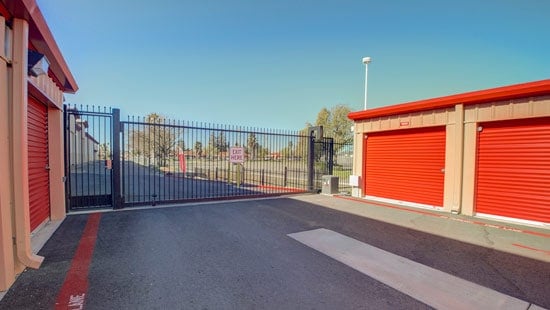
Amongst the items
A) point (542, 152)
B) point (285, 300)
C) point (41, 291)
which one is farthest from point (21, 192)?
point (542, 152)

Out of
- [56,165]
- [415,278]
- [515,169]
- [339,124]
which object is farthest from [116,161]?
[339,124]

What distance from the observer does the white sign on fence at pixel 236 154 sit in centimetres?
930

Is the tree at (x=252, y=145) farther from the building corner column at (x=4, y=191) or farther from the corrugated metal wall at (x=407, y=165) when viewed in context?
the building corner column at (x=4, y=191)

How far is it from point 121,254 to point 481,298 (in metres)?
5.13

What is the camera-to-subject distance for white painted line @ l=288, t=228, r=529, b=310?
10.1ft

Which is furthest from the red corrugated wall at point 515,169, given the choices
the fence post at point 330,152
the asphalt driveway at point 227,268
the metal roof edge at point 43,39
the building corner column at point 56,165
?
the building corner column at point 56,165

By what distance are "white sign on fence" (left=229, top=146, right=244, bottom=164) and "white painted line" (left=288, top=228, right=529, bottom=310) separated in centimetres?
490

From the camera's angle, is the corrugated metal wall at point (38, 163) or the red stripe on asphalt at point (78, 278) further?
the corrugated metal wall at point (38, 163)

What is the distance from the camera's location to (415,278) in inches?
144

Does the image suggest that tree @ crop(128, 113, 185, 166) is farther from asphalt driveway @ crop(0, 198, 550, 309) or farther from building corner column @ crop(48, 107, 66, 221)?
asphalt driveway @ crop(0, 198, 550, 309)

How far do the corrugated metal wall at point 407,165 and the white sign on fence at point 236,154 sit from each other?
16.7ft

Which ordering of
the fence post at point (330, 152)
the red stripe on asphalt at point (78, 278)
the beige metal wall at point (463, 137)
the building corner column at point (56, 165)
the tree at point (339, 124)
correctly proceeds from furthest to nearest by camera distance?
the tree at point (339, 124), the fence post at point (330, 152), the beige metal wall at point (463, 137), the building corner column at point (56, 165), the red stripe on asphalt at point (78, 278)

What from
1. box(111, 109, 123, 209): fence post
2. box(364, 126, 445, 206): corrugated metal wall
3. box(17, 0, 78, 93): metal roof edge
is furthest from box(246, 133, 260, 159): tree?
box(17, 0, 78, 93): metal roof edge

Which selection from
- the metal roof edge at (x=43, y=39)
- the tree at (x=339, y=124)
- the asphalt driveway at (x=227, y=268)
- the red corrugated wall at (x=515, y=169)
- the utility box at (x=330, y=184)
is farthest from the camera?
the tree at (x=339, y=124)
